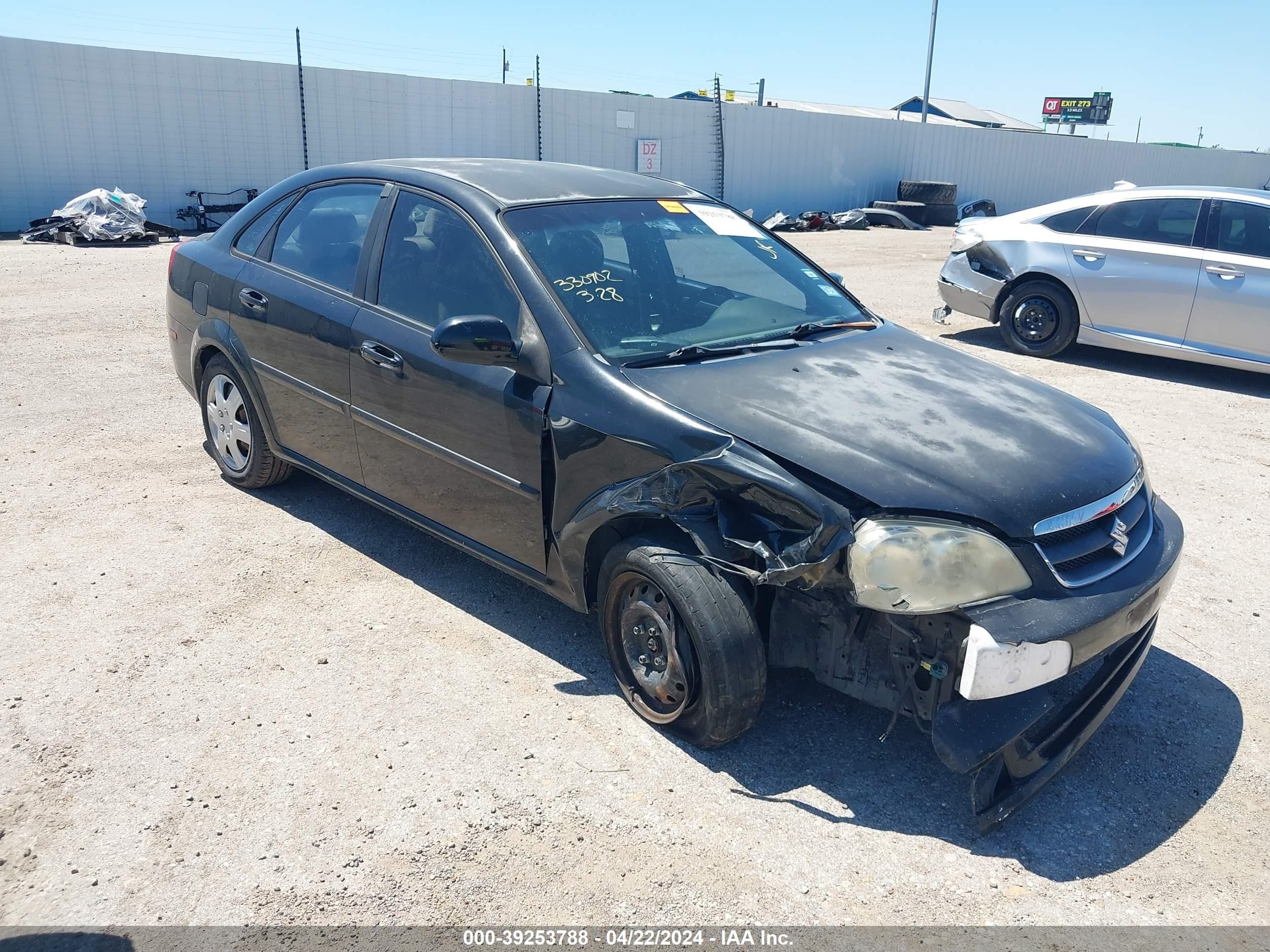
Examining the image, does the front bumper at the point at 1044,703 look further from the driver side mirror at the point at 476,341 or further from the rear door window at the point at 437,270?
the rear door window at the point at 437,270

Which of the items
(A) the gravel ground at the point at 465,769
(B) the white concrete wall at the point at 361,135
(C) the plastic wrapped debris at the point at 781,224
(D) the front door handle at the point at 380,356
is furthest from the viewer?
(C) the plastic wrapped debris at the point at 781,224

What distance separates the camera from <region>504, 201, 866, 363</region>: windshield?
141 inches

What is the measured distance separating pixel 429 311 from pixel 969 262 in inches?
271

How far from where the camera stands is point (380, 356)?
396cm

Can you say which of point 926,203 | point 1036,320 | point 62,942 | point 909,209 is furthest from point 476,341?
point 926,203

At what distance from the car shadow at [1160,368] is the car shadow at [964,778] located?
5.33m

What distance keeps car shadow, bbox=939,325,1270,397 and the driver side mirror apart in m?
6.91

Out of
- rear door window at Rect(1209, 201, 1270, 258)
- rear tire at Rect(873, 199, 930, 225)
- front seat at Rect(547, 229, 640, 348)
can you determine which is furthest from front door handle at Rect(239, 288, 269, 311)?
rear tire at Rect(873, 199, 930, 225)

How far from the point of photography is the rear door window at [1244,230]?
771 cm

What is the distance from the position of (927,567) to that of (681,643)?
2.64 ft

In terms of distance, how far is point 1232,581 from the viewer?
14.8ft

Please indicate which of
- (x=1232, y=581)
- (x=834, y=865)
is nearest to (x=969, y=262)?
(x=1232, y=581)

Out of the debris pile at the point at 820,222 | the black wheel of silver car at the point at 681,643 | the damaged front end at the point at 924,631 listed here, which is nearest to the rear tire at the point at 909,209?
the debris pile at the point at 820,222

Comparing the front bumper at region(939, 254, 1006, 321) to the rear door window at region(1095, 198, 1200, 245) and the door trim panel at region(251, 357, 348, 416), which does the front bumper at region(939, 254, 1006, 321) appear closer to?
the rear door window at region(1095, 198, 1200, 245)
